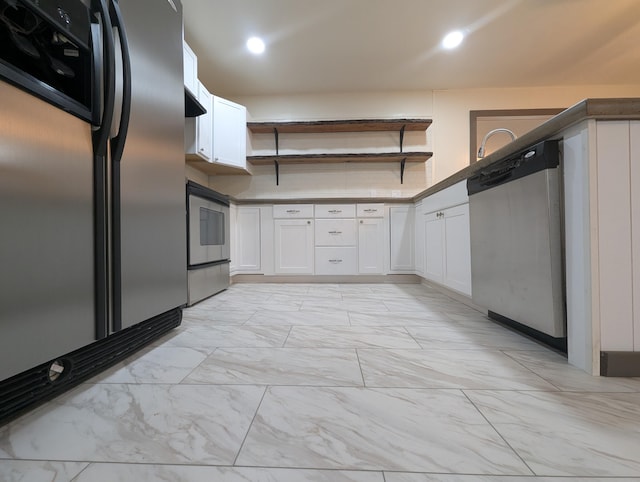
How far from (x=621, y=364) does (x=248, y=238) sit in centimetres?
294

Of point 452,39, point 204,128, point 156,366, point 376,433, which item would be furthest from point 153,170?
point 452,39

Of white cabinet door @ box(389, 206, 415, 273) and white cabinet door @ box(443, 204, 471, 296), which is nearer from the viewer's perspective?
white cabinet door @ box(443, 204, 471, 296)

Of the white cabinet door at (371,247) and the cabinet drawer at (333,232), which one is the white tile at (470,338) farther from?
the cabinet drawer at (333,232)

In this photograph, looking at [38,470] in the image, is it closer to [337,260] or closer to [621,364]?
[621,364]

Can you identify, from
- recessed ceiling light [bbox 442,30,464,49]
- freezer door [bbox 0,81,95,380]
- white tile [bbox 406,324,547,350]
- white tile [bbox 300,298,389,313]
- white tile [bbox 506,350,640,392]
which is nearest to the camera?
freezer door [bbox 0,81,95,380]

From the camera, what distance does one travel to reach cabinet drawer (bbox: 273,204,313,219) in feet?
10.5

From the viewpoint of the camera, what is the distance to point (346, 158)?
3.48 metres

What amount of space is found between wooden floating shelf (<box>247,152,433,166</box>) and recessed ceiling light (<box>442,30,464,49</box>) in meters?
1.05

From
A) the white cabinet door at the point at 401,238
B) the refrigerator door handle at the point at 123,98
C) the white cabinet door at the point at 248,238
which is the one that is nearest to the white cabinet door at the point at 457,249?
the white cabinet door at the point at 401,238

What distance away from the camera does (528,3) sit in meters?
2.32

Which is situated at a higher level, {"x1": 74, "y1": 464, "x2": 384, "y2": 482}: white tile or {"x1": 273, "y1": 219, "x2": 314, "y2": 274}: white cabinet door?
{"x1": 273, "y1": 219, "x2": 314, "y2": 274}: white cabinet door

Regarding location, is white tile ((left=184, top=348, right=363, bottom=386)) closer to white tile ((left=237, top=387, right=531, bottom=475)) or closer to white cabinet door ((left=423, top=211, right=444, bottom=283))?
white tile ((left=237, top=387, right=531, bottom=475))

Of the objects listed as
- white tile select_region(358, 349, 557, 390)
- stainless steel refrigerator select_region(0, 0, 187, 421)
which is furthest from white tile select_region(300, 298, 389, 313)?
stainless steel refrigerator select_region(0, 0, 187, 421)

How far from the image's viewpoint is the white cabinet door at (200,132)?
269 cm
